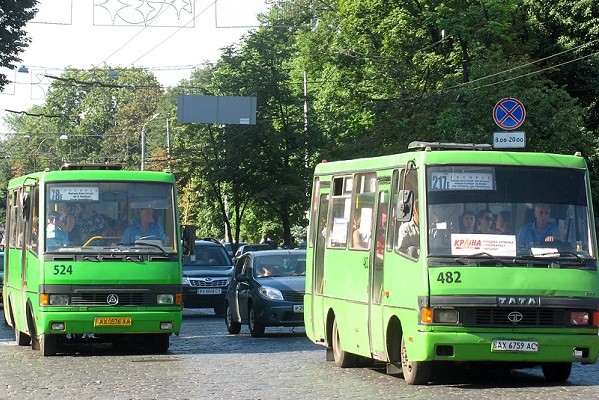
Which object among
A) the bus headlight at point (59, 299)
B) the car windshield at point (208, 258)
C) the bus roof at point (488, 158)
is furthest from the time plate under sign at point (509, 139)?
the car windshield at point (208, 258)

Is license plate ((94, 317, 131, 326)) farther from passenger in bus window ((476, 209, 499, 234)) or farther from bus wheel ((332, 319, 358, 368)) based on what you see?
passenger in bus window ((476, 209, 499, 234))

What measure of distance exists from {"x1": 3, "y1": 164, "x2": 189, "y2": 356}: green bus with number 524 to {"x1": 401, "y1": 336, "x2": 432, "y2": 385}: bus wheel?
5778mm

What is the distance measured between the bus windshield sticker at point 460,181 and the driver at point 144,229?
21.2 feet

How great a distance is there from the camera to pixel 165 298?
20.2 metres

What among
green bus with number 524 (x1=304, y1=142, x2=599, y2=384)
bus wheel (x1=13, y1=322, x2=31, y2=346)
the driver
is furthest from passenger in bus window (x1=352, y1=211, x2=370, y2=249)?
bus wheel (x1=13, y1=322, x2=31, y2=346)

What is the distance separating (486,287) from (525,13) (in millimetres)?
44916

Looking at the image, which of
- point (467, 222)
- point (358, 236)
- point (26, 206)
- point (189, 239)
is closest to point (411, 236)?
point (467, 222)

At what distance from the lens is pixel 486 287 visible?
14344 millimetres

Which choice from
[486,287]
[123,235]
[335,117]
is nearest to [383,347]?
[486,287]

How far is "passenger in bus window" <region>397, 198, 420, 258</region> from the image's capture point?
585 inches

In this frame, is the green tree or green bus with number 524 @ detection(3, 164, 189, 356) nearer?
green bus with number 524 @ detection(3, 164, 189, 356)

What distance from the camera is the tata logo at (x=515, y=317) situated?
14414 mm

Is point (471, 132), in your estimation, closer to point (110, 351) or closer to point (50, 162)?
point (110, 351)

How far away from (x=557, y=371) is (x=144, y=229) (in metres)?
7.20
